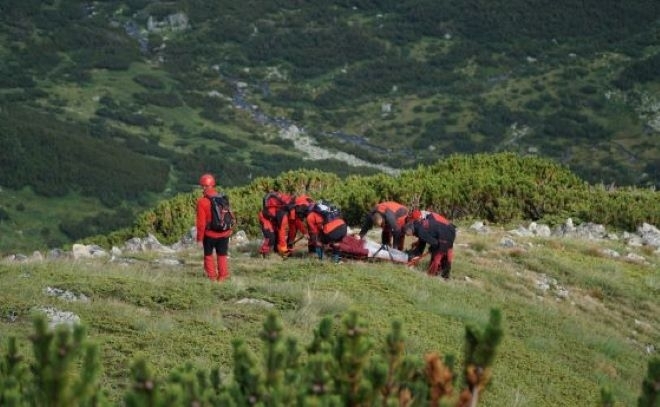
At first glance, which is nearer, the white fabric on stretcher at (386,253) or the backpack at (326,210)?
the white fabric on stretcher at (386,253)

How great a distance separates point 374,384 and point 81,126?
202 m

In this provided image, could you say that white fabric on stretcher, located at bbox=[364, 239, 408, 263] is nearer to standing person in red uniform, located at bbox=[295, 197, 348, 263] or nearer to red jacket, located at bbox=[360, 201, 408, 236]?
red jacket, located at bbox=[360, 201, 408, 236]

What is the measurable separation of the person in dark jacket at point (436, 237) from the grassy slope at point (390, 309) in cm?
32

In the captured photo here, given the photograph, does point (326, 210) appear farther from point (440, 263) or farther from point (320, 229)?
point (440, 263)

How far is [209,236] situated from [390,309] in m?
3.62

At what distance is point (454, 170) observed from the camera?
2661 centimetres

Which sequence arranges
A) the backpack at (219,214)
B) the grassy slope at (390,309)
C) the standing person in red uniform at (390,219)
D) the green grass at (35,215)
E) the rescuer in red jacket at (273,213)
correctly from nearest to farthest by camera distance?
1. the grassy slope at (390,309)
2. the backpack at (219,214)
3. the standing person in red uniform at (390,219)
4. the rescuer in red jacket at (273,213)
5. the green grass at (35,215)

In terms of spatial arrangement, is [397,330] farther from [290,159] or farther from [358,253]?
[290,159]

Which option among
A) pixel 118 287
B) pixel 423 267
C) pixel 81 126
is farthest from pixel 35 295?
pixel 81 126

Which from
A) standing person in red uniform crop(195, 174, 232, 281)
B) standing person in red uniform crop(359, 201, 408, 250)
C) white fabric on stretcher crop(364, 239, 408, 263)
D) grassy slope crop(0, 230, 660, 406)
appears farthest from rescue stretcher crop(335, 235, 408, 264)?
standing person in red uniform crop(195, 174, 232, 281)

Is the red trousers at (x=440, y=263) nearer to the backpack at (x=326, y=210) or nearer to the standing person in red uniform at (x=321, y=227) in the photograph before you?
the standing person in red uniform at (x=321, y=227)

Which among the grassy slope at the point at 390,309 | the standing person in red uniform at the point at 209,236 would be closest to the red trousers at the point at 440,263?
the grassy slope at the point at 390,309

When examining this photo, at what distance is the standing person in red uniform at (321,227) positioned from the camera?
15.4 metres

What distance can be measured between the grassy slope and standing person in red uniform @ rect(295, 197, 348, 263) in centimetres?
53
